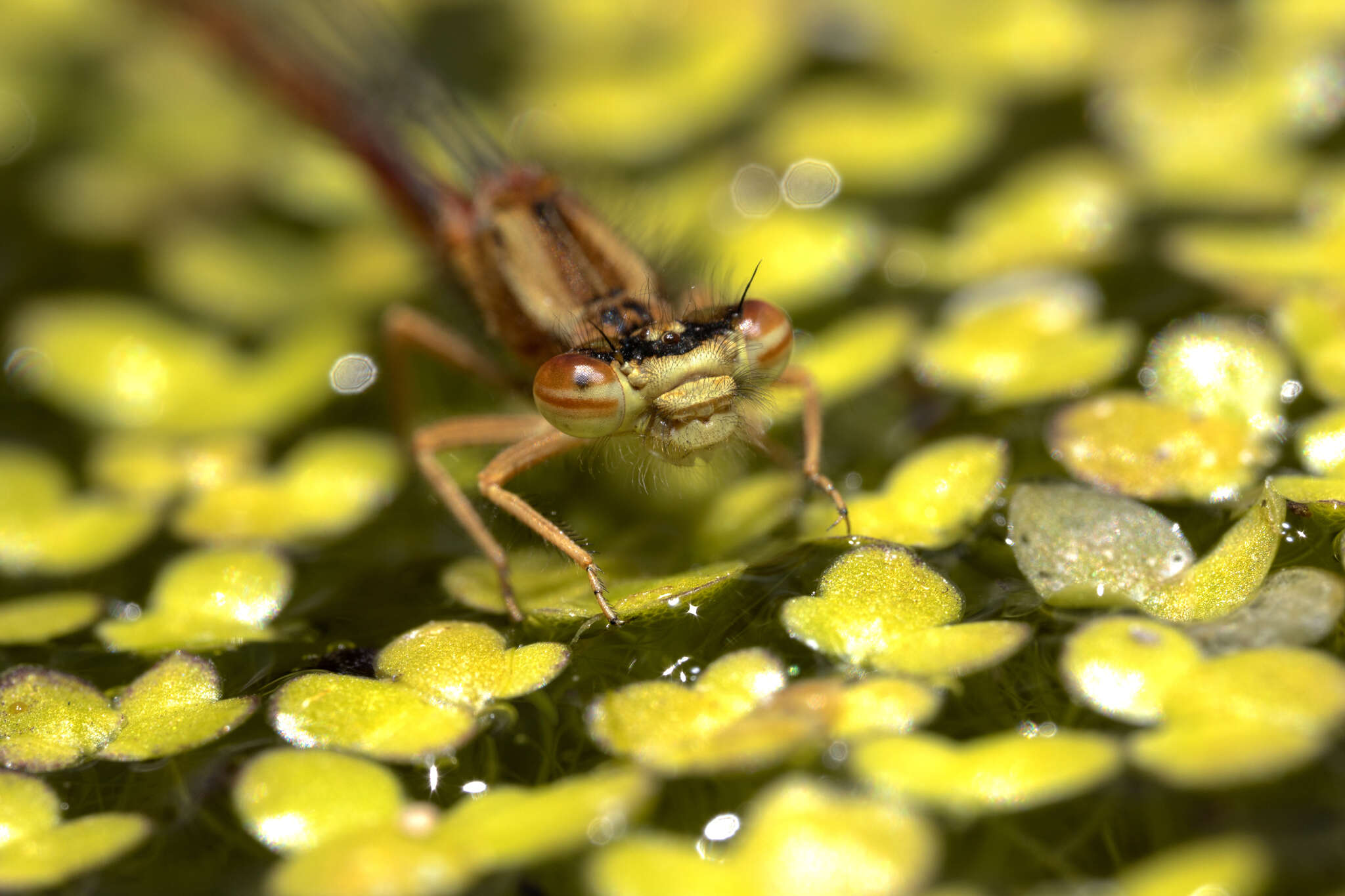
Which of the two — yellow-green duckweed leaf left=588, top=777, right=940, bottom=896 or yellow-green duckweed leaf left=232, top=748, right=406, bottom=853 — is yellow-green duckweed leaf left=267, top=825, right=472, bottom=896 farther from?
yellow-green duckweed leaf left=588, top=777, right=940, bottom=896

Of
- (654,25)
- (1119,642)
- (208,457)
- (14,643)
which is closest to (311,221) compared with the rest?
(208,457)

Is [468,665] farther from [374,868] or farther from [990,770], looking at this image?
[990,770]

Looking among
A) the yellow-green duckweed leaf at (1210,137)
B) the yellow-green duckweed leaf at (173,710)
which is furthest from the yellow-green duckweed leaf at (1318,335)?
the yellow-green duckweed leaf at (173,710)

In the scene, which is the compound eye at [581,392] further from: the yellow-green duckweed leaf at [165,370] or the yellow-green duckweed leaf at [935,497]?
the yellow-green duckweed leaf at [165,370]

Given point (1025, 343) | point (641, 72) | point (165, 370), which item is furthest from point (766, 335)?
point (641, 72)

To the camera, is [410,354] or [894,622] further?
[410,354]

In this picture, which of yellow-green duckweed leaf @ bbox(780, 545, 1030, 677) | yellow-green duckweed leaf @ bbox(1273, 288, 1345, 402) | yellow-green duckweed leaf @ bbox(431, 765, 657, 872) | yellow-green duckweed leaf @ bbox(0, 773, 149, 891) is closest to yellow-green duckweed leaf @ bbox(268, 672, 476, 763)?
yellow-green duckweed leaf @ bbox(431, 765, 657, 872)
